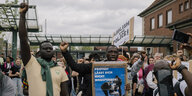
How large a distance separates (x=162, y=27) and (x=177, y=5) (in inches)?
201

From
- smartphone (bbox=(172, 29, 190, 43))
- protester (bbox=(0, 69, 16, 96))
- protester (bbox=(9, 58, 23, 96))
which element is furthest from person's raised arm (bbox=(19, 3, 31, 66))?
protester (bbox=(9, 58, 23, 96))

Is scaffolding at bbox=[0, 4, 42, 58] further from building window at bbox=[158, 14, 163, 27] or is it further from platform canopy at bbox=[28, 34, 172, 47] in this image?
building window at bbox=[158, 14, 163, 27]

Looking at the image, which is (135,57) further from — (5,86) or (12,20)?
(12,20)

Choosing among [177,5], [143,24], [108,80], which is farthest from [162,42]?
[108,80]

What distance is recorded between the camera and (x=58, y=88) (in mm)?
3611

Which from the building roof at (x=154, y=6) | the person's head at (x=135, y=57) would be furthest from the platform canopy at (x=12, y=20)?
the building roof at (x=154, y=6)

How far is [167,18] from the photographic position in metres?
32.1

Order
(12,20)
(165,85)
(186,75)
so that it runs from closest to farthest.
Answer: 1. (186,75)
2. (165,85)
3. (12,20)

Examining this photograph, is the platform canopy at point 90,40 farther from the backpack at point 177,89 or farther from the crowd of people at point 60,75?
the backpack at point 177,89

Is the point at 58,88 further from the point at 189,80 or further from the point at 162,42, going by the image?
the point at 162,42

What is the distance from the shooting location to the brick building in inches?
892

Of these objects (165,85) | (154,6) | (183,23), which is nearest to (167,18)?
(154,6)

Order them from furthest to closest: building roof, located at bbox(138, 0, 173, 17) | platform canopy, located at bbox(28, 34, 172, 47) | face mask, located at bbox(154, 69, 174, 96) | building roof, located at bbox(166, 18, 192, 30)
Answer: building roof, located at bbox(138, 0, 173, 17) < platform canopy, located at bbox(28, 34, 172, 47) < building roof, located at bbox(166, 18, 192, 30) < face mask, located at bbox(154, 69, 174, 96)

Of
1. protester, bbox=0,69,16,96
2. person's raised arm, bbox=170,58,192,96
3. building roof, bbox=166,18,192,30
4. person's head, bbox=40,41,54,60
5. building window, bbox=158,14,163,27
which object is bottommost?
protester, bbox=0,69,16,96
